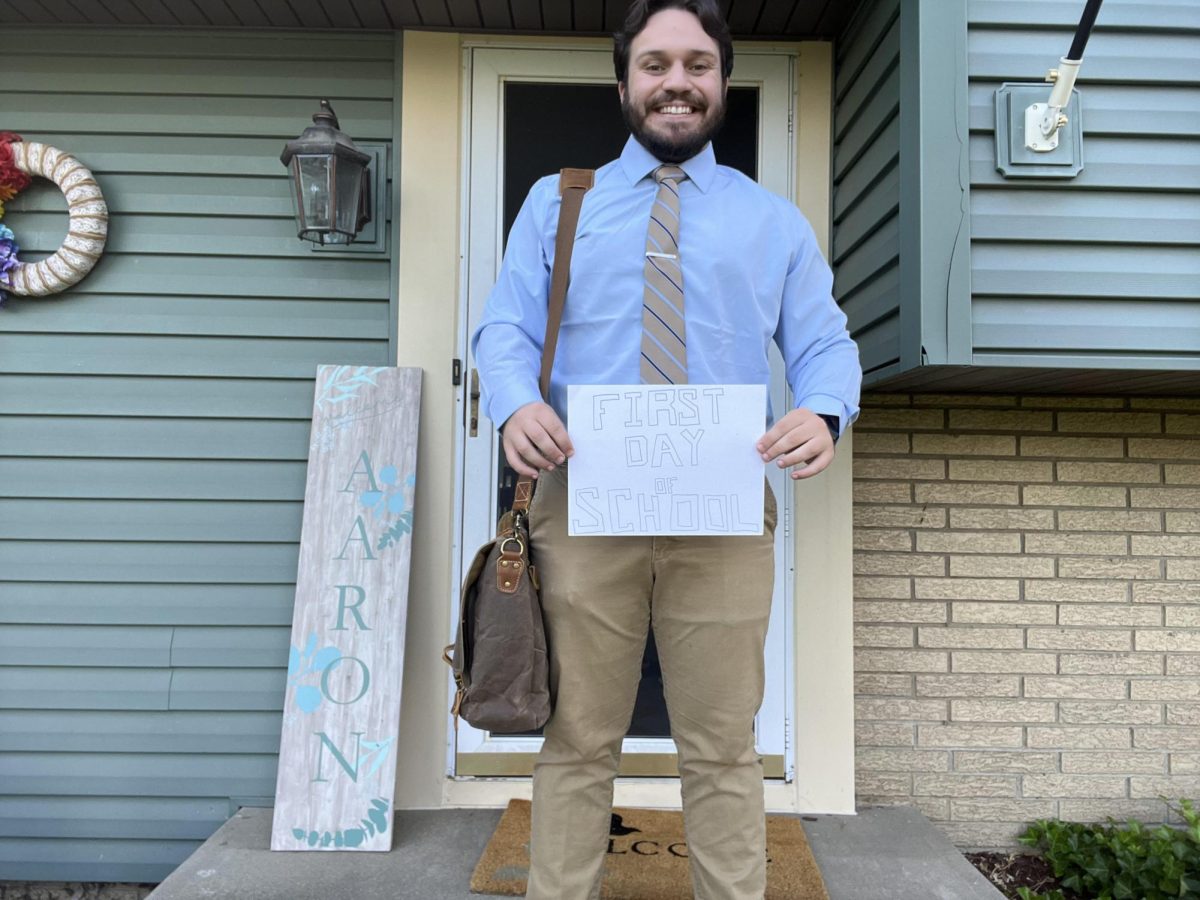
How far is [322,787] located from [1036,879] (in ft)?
6.62

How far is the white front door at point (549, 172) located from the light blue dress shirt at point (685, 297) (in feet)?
2.87

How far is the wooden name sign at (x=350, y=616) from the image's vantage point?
2254 mm

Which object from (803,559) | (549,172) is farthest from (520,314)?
(803,559)

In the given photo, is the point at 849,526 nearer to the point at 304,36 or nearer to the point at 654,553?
the point at 654,553

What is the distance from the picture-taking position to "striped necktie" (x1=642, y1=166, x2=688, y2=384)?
150 centimetres

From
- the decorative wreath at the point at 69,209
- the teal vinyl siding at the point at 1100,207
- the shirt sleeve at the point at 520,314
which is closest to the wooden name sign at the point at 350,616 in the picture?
the decorative wreath at the point at 69,209

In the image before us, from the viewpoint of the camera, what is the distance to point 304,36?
8.16 ft

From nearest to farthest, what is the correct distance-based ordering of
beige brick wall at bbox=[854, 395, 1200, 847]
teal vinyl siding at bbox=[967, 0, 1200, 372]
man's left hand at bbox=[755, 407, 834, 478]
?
man's left hand at bbox=[755, 407, 834, 478]
teal vinyl siding at bbox=[967, 0, 1200, 372]
beige brick wall at bbox=[854, 395, 1200, 847]

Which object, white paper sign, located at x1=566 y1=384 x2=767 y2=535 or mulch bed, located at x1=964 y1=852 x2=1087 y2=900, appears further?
mulch bed, located at x1=964 y1=852 x2=1087 y2=900

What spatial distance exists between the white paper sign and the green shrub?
5.28ft

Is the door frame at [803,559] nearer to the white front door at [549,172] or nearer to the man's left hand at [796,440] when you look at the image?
the white front door at [549,172]

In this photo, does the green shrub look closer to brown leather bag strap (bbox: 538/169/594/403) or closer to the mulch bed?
the mulch bed

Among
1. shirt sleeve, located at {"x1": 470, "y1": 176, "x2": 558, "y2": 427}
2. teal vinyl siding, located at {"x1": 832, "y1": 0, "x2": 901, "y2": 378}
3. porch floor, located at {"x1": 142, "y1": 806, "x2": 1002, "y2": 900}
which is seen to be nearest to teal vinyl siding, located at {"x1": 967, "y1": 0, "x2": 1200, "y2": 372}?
teal vinyl siding, located at {"x1": 832, "y1": 0, "x2": 901, "y2": 378}

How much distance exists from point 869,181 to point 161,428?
2.10m
